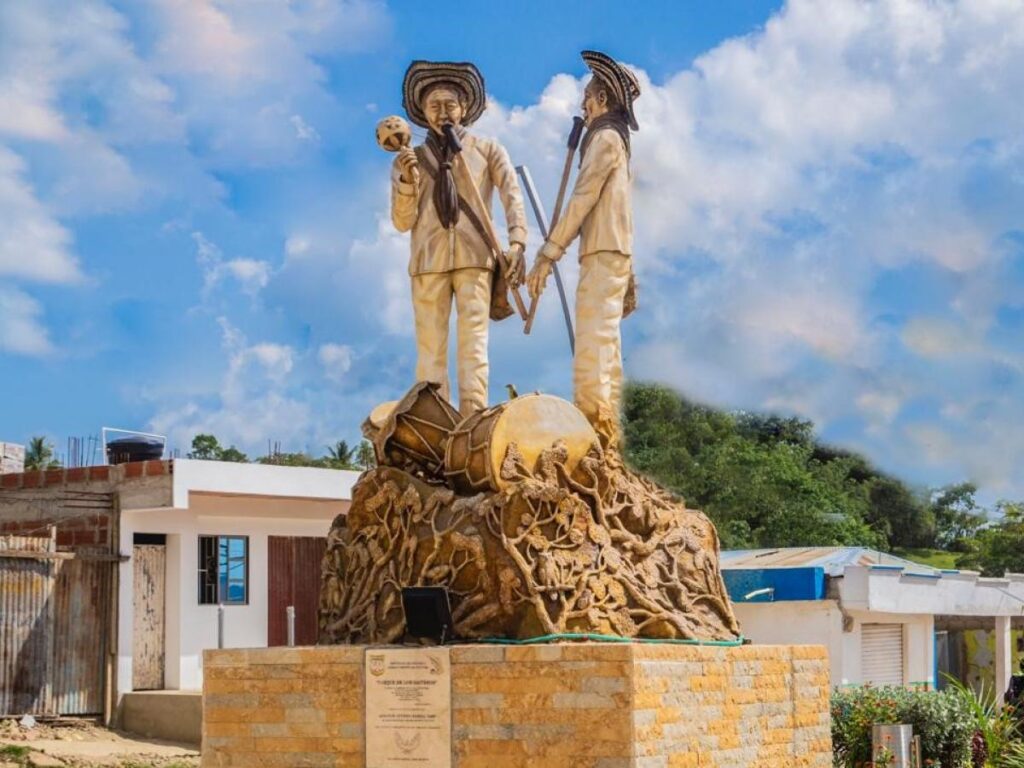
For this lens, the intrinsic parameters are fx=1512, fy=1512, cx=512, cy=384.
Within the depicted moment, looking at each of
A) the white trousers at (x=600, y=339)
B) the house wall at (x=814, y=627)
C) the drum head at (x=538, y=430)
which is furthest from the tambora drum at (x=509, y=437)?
the house wall at (x=814, y=627)

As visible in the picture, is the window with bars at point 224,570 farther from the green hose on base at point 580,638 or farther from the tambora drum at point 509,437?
the green hose on base at point 580,638

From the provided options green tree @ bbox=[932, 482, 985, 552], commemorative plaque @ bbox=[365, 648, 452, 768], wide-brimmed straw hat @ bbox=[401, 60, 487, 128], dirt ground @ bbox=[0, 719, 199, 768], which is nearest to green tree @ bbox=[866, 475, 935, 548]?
green tree @ bbox=[932, 482, 985, 552]

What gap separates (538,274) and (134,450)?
34.0 feet

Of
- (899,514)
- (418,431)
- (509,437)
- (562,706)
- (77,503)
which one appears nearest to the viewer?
(562,706)

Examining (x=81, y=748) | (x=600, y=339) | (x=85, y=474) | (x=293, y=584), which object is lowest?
(x=81, y=748)

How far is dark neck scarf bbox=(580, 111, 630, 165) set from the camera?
10.0 m

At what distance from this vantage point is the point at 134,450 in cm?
1892

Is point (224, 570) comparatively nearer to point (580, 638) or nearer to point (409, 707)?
point (409, 707)

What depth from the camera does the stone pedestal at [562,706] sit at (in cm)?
767

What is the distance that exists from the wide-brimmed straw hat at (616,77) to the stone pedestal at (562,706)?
365 cm

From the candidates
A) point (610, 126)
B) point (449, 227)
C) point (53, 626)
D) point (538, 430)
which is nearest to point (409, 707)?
point (538, 430)

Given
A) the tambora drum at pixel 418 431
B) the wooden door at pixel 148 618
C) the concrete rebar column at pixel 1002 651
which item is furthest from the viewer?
the concrete rebar column at pixel 1002 651

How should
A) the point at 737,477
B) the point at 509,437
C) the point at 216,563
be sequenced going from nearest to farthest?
the point at 509,437, the point at 216,563, the point at 737,477

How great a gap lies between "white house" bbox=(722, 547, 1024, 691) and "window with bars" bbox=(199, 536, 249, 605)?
239 inches
